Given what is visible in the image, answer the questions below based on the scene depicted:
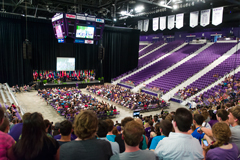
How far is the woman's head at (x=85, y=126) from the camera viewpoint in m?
1.84

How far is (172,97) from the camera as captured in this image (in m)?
17.0

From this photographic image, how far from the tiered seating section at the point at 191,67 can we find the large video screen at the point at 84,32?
8.38 metres

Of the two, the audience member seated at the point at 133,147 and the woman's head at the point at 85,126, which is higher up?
the woman's head at the point at 85,126

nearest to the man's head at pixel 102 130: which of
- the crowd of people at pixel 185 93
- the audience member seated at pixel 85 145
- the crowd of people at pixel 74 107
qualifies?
the audience member seated at pixel 85 145

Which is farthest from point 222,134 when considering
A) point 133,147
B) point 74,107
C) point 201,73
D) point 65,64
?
point 65,64

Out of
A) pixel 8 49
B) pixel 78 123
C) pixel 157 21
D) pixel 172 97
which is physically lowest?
pixel 172 97

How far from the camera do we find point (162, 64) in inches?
1016

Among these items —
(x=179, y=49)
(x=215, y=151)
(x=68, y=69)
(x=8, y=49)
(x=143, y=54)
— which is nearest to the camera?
(x=215, y=151)

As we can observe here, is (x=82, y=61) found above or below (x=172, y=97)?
above

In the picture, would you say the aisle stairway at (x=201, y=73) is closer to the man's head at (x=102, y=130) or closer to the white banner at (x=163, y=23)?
the white banner at (x=163, y=23)

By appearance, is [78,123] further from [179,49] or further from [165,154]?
[179,49]

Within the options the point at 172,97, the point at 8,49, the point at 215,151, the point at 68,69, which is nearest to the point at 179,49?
the point at 172,97

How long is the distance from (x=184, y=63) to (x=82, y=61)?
13390 mm

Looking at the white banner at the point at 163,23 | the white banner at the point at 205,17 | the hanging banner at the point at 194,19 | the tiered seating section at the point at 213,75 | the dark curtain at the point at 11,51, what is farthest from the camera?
the white banner at the point at 163,23
